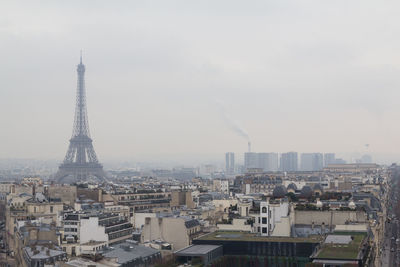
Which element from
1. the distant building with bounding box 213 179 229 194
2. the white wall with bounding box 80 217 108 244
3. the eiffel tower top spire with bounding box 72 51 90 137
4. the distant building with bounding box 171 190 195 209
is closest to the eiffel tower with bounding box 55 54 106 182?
the eiffel tower top spire with bounding box 72 51 90 137

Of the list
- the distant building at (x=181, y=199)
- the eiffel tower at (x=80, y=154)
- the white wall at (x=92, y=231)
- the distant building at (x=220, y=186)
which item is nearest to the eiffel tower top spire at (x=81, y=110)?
the eiffel tower at (x=80, y=154)

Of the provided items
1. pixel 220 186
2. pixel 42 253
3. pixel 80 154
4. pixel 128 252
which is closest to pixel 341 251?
pixel 128 252

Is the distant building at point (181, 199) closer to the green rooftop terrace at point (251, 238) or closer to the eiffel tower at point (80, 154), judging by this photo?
the green rooftop terrace at point (251, 238)

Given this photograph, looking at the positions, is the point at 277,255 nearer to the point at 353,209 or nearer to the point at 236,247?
the point at 236,247

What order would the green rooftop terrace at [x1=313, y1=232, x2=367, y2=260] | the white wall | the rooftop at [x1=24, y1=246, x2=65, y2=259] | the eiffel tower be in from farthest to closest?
the eiffel tower < the white wall < the rooftop at [x1=24, y1=246, x2=65, y2=259] < the green rooftop terrace at [x1=313, y1=232, x2=367, y2=260]

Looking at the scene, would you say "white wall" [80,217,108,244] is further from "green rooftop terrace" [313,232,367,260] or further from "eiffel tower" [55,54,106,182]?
"eiffel tower" [55,54,106,182]

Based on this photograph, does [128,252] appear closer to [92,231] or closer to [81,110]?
[92,231]
